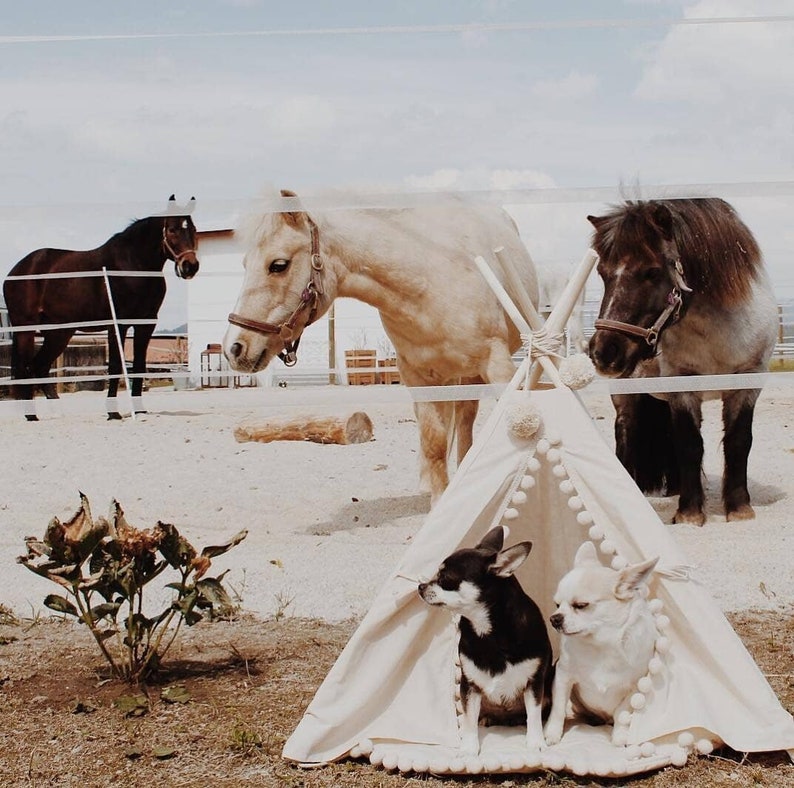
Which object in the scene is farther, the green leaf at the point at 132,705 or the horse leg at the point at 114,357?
the horse leg at the point at 114,357

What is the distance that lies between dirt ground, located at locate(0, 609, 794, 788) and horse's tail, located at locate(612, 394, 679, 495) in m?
2.32

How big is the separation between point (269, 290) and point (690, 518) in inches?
93.4

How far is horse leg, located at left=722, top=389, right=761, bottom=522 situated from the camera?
5043 mm

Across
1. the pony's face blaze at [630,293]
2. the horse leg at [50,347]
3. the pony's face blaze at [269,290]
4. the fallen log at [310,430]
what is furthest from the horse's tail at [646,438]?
the horse leg at [50,347]

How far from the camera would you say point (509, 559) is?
2.20 m

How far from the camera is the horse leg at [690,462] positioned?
497 centimetres

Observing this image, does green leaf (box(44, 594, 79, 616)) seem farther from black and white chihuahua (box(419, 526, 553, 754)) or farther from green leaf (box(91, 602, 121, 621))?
black and white chihuahua (box(419, 526, 553, 754))

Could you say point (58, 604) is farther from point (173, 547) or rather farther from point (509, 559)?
point (509, 559)

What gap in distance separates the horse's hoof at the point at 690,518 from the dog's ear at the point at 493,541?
2986mm

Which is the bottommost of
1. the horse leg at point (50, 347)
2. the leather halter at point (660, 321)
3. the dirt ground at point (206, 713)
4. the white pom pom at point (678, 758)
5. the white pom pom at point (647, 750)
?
the dirt ground at point (206, 713)

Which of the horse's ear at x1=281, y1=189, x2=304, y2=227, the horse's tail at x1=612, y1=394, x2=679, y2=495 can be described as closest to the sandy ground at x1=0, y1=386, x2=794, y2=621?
the horse's tail at x1=612, y1=394, x2=679, y2=495

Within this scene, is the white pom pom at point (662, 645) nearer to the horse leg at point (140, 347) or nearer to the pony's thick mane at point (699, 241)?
the pony's thick mane at point (699, 241)

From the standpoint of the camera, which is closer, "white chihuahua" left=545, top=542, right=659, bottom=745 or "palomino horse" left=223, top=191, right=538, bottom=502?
"white chihuahua" left=545, top=542, right=659, bottom=745

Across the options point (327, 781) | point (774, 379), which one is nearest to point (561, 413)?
point (327, 781)
